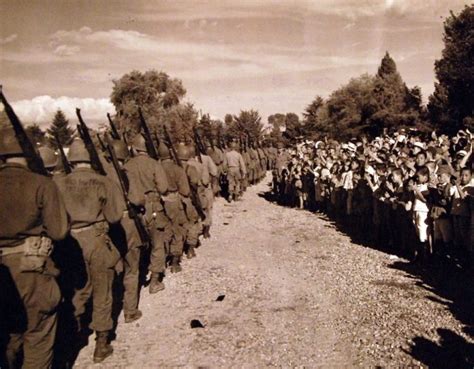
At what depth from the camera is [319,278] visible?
27.6 feet

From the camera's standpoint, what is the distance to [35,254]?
164 inches

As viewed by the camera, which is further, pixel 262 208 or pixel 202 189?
pixel 262 208

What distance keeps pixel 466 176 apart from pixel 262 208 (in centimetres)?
1040

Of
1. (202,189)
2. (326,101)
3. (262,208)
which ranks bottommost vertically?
(262,208)

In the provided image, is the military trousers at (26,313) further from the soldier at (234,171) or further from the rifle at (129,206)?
the soldier at (234,171)

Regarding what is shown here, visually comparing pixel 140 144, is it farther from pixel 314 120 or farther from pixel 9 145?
pixel 314 120

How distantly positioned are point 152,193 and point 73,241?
258 cm

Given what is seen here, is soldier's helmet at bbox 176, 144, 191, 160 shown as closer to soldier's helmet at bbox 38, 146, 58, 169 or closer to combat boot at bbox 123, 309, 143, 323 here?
soldier's helmet at bbox 38, 146, 58, 169

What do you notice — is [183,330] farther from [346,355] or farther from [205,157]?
[205,157]

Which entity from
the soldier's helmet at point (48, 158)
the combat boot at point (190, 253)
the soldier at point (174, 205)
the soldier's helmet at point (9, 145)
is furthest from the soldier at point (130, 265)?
the combat boot at point (190, 253)

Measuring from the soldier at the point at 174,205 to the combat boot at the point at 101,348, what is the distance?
3.11 meters

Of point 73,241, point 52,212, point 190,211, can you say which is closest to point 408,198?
point 190,211

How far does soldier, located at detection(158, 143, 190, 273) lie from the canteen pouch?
417 centimetres

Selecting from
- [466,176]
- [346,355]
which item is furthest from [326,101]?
[346,355]
